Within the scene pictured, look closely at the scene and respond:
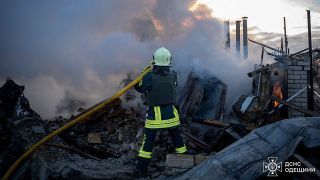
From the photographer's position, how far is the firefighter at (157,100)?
189 inches

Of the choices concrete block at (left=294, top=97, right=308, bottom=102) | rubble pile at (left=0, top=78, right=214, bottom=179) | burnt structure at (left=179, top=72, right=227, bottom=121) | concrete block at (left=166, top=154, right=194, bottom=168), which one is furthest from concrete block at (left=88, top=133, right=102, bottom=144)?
concrete block at (left=294, top=97, right=308, bottom=102)

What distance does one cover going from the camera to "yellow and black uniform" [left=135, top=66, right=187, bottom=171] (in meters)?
4.80

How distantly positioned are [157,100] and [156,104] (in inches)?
2.5

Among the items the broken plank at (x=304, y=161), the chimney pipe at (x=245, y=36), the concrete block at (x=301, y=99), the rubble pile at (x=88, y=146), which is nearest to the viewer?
the broken plank at (x=304, y=161)

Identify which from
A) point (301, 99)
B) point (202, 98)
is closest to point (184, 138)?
point (202, 98)

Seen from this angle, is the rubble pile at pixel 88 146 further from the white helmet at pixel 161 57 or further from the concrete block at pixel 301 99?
the concrete block at pixel 301 99

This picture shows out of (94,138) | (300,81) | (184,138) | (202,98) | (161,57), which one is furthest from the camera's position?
(202,98)

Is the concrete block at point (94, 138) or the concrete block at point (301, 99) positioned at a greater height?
the concrete block at point (301, 99)

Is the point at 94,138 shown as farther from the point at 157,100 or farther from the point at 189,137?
the point at 157,100

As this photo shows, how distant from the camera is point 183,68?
10.1 m

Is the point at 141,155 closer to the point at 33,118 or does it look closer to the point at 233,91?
the point at 33,118

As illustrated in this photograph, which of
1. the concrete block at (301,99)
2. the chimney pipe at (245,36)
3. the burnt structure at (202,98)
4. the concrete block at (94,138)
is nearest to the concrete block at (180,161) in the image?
the concrete block at (94,138)

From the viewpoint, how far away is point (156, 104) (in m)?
4.89

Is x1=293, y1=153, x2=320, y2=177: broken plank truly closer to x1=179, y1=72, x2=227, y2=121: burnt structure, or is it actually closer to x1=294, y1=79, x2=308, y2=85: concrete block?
x1=179, y1=72, x2=227, y2=121: burnt structure
